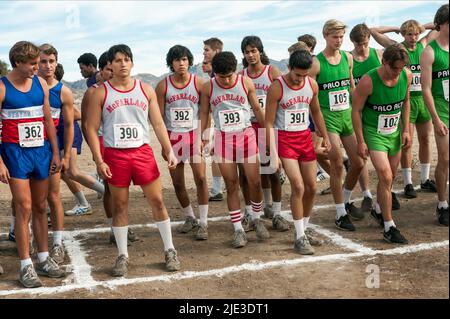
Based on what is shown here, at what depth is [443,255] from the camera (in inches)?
228

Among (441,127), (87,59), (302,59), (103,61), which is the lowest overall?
(441,127)

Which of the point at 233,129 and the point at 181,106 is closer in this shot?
the point at 233,129

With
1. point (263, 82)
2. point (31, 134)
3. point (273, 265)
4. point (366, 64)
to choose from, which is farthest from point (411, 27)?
point (31, 134)

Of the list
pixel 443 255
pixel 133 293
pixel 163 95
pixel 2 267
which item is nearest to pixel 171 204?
pixel 163 95

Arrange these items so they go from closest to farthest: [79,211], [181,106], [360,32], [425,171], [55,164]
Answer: [55,164] < [181,106] < [360,32] < [79,211] < [425,171]

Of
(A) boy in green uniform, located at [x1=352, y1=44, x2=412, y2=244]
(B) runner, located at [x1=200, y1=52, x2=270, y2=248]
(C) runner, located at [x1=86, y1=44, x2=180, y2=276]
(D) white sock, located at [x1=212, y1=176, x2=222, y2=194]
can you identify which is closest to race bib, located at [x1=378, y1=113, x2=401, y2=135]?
(A) boy in green uniform, located at [x1=352, y1=44, x2=412, y2=244]

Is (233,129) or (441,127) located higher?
(233,129)

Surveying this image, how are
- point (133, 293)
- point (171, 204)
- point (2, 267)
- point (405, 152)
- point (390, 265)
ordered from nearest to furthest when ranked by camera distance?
point (133, 293)
point (390, 265)
point (2, 267)
point (405, 152)
point (171, 204)

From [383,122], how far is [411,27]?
2.28 m

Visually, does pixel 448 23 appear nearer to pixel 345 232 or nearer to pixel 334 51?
pixel 334 51

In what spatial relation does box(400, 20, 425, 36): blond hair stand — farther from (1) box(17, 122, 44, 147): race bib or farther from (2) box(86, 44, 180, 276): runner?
(1) box(17, 122, 44, 147): race bib

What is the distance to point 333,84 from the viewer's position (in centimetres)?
697

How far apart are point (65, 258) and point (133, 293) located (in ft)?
5.05

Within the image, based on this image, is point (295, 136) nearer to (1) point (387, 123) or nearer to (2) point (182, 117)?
(1) point (387, 123)
